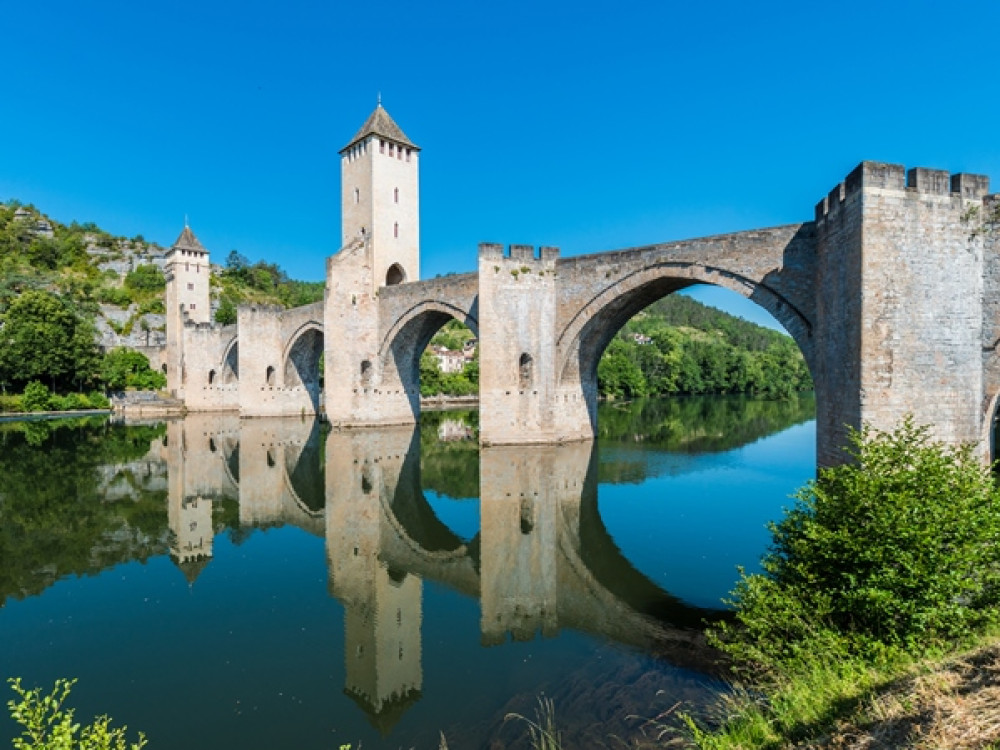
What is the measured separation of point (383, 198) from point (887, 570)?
26.0 metres

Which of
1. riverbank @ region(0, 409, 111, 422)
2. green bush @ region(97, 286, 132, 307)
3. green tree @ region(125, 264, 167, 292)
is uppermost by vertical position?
green tree @ region(125, 264, 167, 292)

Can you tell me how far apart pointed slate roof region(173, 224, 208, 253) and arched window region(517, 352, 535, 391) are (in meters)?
35.0

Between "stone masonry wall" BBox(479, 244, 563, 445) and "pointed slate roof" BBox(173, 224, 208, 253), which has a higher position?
"pointed slate roof" BBox(173, 224, 208, 253)

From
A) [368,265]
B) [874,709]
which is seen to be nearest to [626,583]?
[874,709]

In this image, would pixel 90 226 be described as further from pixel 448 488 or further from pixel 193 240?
pixel 448 488

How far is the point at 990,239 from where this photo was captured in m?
10.8

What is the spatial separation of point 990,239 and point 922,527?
8208 millimetres

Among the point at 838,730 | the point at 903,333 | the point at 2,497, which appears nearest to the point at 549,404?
the point at 903,333

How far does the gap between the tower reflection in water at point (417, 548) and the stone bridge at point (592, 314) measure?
12.7ft

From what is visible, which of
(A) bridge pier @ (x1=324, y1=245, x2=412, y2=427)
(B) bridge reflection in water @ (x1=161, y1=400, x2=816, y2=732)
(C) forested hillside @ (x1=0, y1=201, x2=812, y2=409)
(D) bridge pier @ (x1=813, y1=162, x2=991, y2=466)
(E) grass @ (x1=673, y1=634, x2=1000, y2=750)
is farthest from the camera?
(C) forested hillside @ (x1=0, y1=201, x2=812, y2=409)

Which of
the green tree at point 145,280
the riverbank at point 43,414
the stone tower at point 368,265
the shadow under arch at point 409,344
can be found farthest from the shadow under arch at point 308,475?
the green tree at point 145,280

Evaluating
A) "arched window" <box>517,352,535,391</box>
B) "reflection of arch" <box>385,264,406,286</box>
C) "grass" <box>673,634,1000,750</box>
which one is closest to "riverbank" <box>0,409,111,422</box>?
"reflection of arch" <box>385,264,406,286</box>

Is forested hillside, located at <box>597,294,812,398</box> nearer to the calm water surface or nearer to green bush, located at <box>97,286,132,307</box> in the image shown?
the calm water surface

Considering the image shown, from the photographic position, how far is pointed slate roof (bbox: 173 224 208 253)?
1772 inches
